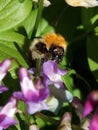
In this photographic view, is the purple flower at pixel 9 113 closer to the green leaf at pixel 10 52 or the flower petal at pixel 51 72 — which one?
the flower petal at pixel 51 72

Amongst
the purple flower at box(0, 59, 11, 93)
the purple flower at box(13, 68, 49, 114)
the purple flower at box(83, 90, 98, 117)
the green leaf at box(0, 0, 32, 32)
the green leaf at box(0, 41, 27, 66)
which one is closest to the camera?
the purple flower at box(83, 90, 98, 117)

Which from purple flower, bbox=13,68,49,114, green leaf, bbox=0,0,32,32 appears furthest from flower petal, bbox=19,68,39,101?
green leaf, bbox=0,0,32,32

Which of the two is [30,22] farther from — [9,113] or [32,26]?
[9,113]

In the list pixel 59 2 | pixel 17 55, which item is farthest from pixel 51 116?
pixel 59 2

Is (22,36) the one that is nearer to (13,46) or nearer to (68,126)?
(13,46)

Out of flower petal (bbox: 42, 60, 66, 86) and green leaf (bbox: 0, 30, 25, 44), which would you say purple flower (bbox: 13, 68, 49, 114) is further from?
green leaf (bbox: 0, 30, 25, 44)

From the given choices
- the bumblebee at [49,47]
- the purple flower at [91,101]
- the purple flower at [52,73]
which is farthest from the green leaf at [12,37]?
the purple flower at [91,101]
